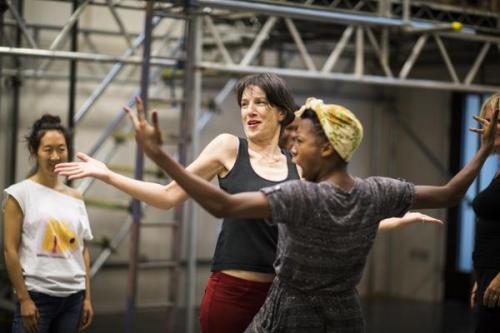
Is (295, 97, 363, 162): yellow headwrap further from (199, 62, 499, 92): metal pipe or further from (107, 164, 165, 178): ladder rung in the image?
(107, 164, 165, 178): ladder rung

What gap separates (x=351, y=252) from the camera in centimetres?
246

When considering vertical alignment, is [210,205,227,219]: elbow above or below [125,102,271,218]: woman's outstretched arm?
below

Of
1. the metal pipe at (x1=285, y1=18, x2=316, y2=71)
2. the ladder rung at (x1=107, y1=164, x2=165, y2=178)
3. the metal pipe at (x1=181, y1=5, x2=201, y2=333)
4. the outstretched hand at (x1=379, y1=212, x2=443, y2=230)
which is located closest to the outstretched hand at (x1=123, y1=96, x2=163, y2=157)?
the outstretched hand at (x1=379, y1=212, x2=443, y2=230)

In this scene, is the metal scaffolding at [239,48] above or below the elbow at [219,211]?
above

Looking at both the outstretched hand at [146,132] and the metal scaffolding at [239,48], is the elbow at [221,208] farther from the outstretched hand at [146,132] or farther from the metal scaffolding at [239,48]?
the metal scaffolding at [239,48]

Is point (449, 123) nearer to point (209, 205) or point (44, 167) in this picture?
point (44, 167)

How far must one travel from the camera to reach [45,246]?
3.66 metres

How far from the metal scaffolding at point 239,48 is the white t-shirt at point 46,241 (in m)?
1.38

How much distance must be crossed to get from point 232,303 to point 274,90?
2.46ft

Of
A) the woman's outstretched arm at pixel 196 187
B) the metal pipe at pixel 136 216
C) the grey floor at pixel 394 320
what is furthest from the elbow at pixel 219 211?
the grey floor at pixel 394 320

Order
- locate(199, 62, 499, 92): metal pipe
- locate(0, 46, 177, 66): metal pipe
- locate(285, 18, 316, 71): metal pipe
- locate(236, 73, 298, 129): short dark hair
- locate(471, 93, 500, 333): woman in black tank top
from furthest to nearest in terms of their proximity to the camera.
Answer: locate(285, 18, 316, 71): metal pipe, locate(199, 62, 499, 92): metal pipe, locate(0, 46, 177, 66): metal pipe, locate(471, 93, 500, 333): woman in black tank top, locate(236, 73, 298, 129): short dark hair

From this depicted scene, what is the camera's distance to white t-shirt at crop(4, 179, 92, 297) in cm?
363

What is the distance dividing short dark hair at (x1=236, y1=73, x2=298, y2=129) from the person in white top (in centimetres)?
108

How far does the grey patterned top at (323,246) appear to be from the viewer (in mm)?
2369
